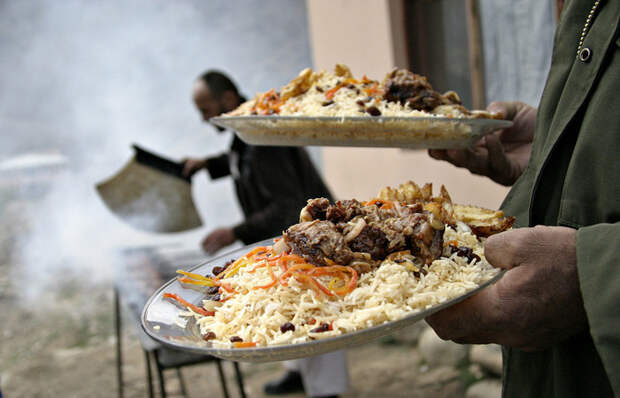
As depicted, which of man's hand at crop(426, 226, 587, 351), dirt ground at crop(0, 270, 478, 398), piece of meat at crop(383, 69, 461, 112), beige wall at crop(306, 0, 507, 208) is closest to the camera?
man's hand at crop(426, 226, 587, 351)

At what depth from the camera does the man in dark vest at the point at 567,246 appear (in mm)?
1188

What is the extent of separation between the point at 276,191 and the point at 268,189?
70mm

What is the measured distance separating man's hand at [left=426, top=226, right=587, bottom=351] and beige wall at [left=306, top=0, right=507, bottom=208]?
136 inches

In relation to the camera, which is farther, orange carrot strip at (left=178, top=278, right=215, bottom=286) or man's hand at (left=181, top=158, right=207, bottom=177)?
man's hand at (left=181, top=158, right=207, bottom=177)

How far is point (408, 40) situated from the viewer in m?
5.48

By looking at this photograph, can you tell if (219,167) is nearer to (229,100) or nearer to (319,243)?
(229,100)

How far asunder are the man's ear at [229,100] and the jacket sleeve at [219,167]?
0.56 meters

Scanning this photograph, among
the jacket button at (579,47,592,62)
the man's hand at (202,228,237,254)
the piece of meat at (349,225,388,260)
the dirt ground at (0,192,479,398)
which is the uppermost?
the jacket button at (579,47,592,62)

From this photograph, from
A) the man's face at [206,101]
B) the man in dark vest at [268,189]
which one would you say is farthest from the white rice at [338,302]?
the man's face at [206,101]

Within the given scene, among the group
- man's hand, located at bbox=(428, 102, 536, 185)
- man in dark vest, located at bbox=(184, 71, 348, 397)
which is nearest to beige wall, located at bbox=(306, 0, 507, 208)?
man in dark vest, located at bbox=(184, 71, 348, 397)

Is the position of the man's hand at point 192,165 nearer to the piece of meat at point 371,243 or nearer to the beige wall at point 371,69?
the beige wall at point 371,69

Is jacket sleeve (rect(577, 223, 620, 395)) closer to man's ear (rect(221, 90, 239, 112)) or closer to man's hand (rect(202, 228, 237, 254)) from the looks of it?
man's hand (rect(202, 228, 237, 254))

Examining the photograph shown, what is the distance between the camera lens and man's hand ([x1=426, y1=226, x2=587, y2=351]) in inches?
47.5

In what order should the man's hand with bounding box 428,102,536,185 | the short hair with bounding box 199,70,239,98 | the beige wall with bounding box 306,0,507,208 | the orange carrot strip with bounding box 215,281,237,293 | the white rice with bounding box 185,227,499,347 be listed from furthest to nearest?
the beige wall with bounding box 306,0,507,208
the short hair with bounding box 199,70,239,98
the man's hand with bounding box 428,102,536,185
the orange carrot strip with bounding box 215,281,237,293
the white rice with bounding box 185,227,499,347
